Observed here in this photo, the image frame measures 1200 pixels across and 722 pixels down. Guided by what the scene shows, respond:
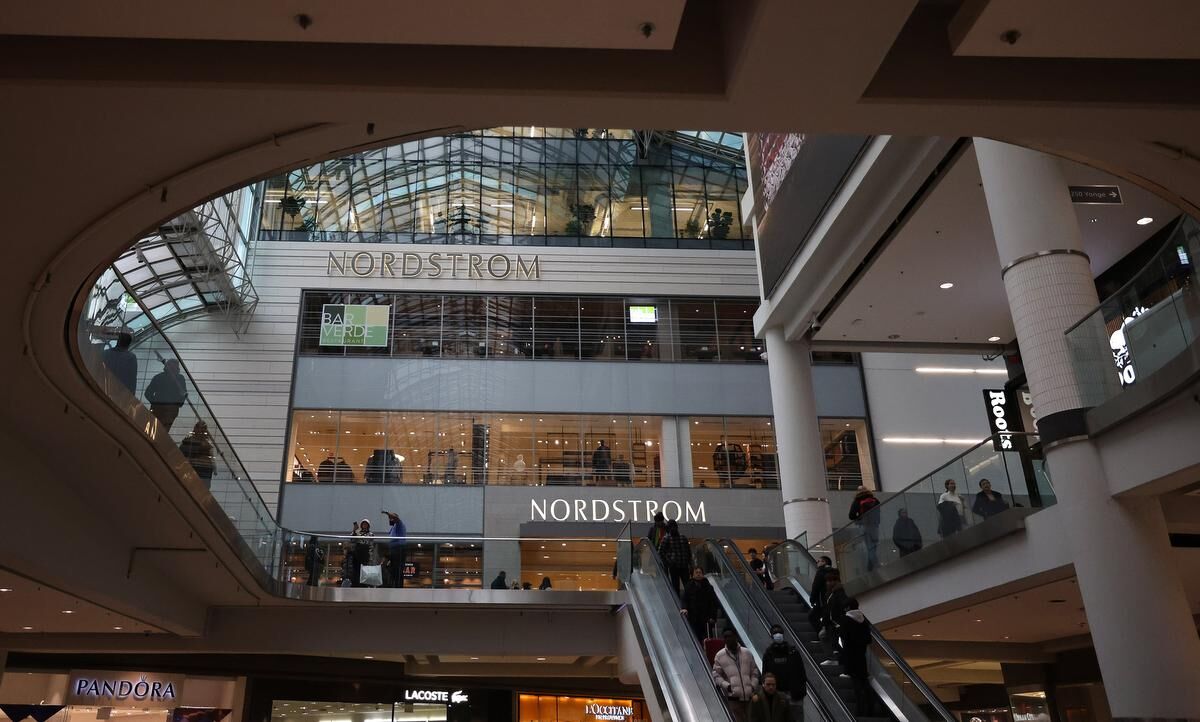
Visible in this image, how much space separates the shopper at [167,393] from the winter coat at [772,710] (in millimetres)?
5944

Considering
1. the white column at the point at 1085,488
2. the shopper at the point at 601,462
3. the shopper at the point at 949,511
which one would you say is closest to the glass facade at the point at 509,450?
the shopper at the point at 601,462

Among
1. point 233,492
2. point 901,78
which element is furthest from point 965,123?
point 233,492

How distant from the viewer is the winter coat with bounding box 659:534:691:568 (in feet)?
44.2

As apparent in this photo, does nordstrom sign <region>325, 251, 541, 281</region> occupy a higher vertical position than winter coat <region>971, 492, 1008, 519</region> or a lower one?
higher

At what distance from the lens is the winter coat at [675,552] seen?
44.2 feet

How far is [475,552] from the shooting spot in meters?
16.1

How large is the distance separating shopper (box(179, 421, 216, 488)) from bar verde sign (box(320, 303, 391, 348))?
1524 centimetres

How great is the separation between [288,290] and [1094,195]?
67.0 ft

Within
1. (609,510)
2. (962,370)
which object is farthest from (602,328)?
(962,370)

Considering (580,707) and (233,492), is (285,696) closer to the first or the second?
(580,707)

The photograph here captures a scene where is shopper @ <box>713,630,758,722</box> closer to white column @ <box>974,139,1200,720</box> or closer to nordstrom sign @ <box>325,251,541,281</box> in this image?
white column @ <box>974,139,1200,720</box>

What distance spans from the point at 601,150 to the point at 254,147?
25.2 m

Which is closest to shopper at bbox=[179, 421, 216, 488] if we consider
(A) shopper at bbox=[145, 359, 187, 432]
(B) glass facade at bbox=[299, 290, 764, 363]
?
(A) shopper at bbox=[145, 359, 187, 432]

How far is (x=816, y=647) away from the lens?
35.1ft
